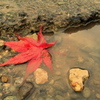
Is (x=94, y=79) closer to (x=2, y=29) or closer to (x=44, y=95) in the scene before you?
(x=44, y=95)

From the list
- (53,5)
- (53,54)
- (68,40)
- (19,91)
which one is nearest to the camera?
(19,91)

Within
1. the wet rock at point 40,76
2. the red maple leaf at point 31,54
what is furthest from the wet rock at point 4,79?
the wet rock at point 40,76

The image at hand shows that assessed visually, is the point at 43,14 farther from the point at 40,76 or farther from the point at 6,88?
the point at 6,88

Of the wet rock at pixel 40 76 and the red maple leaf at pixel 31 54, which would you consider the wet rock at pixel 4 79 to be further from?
the wet rock at pixel 40 76

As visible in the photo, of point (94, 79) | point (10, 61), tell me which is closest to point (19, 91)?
point (10, 61)

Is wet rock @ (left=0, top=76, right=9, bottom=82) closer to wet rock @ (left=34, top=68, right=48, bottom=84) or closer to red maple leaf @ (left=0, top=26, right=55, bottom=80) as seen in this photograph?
red maple leaf @ (left=0, top=26, right=55, bottom=80)

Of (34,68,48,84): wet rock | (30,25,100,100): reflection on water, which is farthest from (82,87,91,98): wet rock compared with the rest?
(34,68,48,84): wet rock
